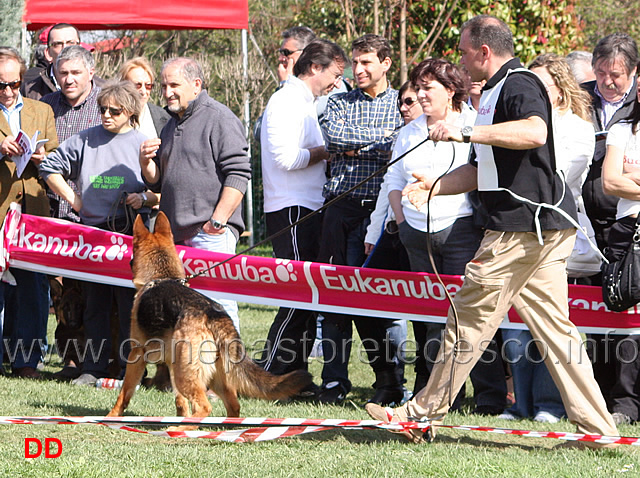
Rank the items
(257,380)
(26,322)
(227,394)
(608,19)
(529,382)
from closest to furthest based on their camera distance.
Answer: (257,380), (227,394), (529,382), (26,322), (608,19)

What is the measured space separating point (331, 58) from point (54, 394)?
332cm

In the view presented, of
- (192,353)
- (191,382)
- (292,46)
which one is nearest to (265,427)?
(191,382)

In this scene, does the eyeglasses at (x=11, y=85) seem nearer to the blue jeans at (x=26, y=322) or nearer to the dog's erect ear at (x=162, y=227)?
the blue jeans at (x=26, y=322)

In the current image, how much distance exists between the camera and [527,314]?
487cm

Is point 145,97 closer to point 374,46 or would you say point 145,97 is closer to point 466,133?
point 374,46

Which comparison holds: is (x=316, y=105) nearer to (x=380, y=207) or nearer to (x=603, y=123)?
(x=380, y=207)

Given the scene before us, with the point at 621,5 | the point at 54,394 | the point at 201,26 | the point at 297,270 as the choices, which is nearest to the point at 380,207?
the point at 297,270

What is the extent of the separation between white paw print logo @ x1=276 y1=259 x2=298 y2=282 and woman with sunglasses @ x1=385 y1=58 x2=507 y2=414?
3.07 feet

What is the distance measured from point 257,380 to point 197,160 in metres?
2.10

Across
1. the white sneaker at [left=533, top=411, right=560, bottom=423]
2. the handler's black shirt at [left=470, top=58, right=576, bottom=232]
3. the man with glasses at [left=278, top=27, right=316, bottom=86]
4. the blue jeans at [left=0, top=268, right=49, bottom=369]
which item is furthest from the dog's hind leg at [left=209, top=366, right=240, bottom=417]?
the man with glasses at [left=278, top=27, right=316, bottom=86]

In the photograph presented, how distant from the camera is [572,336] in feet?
15.8

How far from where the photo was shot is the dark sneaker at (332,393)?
6.60 metres

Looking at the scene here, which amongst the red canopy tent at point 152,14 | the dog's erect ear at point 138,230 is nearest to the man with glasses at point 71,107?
the dog's erect ear at point 138,230

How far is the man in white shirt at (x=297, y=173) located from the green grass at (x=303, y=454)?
0.98 metres
